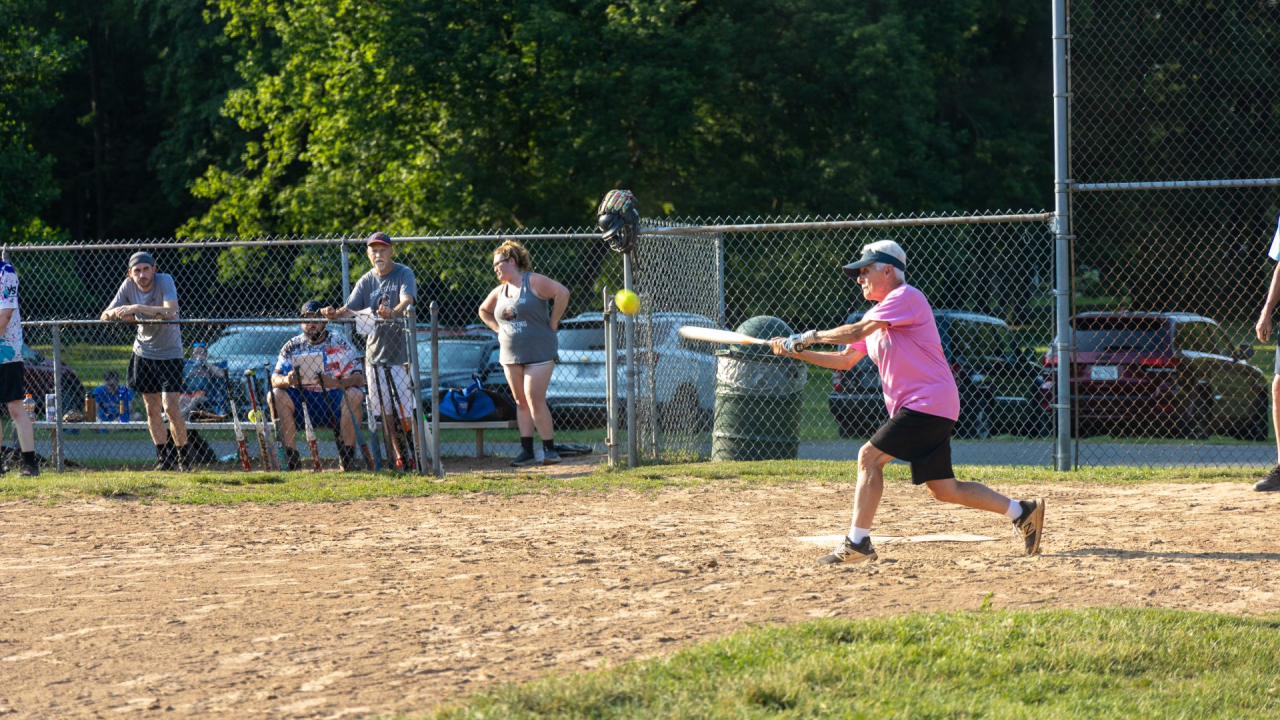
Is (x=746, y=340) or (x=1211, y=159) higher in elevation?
(x=1211, y=159)

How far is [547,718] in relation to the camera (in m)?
4.07

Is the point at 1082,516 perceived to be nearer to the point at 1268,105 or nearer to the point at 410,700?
the point at 410,700

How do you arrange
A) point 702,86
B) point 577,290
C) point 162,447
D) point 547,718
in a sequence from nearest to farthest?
point 547,718 → point 162,447 → point 577,290 → point 702,86

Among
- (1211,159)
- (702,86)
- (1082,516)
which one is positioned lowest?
(1082,516)

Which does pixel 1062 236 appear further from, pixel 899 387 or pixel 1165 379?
pixel 1165 379

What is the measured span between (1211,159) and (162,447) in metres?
18.9

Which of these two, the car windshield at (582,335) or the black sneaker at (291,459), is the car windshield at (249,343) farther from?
the black sneaker at (291,459)

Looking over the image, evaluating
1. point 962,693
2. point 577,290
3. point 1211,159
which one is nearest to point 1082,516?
point 962,693

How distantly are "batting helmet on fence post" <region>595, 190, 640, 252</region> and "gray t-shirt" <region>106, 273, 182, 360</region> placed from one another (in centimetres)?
374

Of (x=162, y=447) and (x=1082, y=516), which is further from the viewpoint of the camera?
(x=162, y=447)

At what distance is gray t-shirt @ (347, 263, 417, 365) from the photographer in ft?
35.7

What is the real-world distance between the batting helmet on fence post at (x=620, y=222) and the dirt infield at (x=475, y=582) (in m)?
2.39

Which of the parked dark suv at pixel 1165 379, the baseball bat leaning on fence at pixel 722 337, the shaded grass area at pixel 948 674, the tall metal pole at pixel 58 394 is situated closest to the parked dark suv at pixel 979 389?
the parked dark suv at pixel 1165 379

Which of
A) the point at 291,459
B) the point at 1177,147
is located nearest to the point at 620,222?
the point at 291,459
